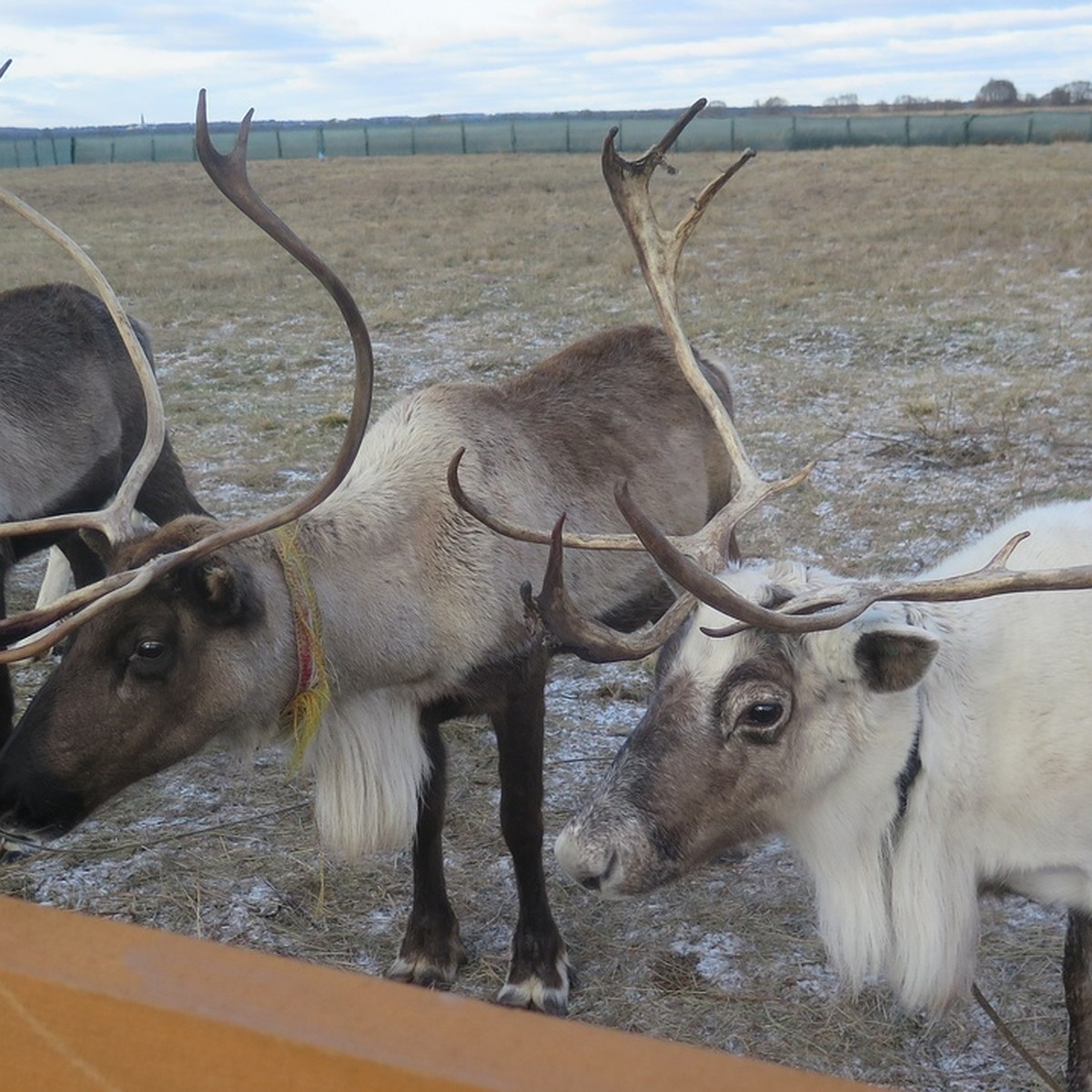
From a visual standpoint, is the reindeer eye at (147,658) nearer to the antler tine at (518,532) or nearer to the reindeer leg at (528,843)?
the antler tine at (518,532)

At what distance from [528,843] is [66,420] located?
2298mm

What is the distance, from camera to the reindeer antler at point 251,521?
2199mm

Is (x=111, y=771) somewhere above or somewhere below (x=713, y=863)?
above

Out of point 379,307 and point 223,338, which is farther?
point 379,307

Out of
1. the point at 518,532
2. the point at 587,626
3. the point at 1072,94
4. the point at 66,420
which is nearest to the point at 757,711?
the point at 587,626

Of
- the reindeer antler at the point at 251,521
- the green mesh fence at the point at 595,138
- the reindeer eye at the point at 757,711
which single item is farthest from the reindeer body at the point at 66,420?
the green mesh fence at the point at 595,138

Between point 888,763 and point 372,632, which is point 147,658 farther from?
point 888,763

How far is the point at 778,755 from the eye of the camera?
2199 mm

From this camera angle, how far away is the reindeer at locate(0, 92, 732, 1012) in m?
2.35

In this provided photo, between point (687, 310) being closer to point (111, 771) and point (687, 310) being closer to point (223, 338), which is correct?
point (223, 338)

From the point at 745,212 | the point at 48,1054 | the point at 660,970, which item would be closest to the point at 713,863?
the point at 660,970

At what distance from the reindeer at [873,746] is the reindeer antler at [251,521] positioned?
1.00ft

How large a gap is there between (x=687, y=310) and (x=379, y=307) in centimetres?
279

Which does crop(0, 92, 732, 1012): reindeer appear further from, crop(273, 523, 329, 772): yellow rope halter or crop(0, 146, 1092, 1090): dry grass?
crop(0, 146, 1092, 1090): dry grass
